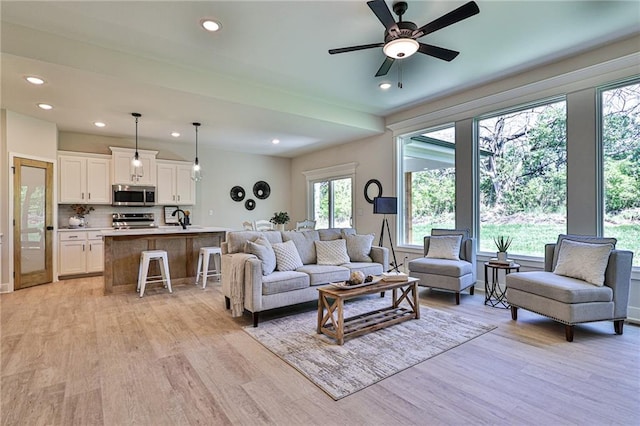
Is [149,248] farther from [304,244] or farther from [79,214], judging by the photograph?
[304,244]

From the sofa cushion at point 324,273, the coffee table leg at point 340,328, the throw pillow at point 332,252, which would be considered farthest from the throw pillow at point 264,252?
the coffee table leg at point 340,328

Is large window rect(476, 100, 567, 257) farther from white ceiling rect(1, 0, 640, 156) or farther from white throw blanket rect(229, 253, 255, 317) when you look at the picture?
white throw blanket rect(229, 253, 255, 317)

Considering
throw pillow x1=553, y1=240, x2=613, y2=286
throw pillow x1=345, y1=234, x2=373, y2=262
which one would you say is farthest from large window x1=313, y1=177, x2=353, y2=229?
throw pillow x1=553, y1=240, x2=613, y2=286

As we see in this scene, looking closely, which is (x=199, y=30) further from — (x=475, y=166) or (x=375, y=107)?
(x=475, y=166)

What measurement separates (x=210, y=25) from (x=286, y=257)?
2529 mm

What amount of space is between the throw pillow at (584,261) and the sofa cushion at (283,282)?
2.73 meters

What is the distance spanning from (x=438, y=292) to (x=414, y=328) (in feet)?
5.62

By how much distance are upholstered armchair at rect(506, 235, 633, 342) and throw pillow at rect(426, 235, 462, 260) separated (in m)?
1.08

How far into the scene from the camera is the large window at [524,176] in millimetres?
4020

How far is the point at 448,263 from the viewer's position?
165 inches

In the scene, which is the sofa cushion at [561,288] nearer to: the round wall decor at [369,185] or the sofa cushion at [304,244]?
the sofa cushion at [304,244]

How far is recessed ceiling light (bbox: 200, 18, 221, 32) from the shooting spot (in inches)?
116

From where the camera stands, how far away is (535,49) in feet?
11.8

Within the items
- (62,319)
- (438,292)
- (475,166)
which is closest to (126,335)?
(62,319)
